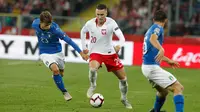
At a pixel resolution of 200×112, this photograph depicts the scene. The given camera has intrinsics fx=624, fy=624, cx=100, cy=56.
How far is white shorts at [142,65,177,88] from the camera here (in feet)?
40.7

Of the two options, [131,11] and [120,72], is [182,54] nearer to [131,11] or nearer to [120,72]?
[131,11]

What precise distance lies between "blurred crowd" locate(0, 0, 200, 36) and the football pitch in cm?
594

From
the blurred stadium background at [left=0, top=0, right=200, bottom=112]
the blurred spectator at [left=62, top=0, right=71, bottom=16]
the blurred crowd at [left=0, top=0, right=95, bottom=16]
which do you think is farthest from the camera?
the blurred crowd at [left=0, top=0, right=95, bottom=16]

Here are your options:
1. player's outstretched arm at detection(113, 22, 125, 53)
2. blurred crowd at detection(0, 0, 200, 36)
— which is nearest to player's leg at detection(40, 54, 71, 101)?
player's outstretched arm at detection(113, 22, 125, 53)

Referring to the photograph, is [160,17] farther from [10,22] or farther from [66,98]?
[10,22]

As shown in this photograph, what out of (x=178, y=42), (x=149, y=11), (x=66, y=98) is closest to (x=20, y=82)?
(x=66, y=98)

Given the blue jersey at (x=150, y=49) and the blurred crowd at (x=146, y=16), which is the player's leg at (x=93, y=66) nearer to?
the blue jersey at (x=150, y=49)

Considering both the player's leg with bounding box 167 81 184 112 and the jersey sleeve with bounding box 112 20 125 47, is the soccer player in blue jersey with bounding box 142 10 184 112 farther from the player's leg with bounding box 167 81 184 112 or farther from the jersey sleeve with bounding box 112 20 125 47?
the jersey sleeve with bounding box 112 20 125 47

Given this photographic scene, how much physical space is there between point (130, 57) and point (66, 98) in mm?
12230

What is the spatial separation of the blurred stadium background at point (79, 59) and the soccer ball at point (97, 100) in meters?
0.21

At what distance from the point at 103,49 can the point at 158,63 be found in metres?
2.55

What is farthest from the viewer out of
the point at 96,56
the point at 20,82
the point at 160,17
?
the point at 20,82

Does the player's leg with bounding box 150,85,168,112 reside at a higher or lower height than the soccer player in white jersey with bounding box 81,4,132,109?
lower

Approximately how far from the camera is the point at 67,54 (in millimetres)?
27594
